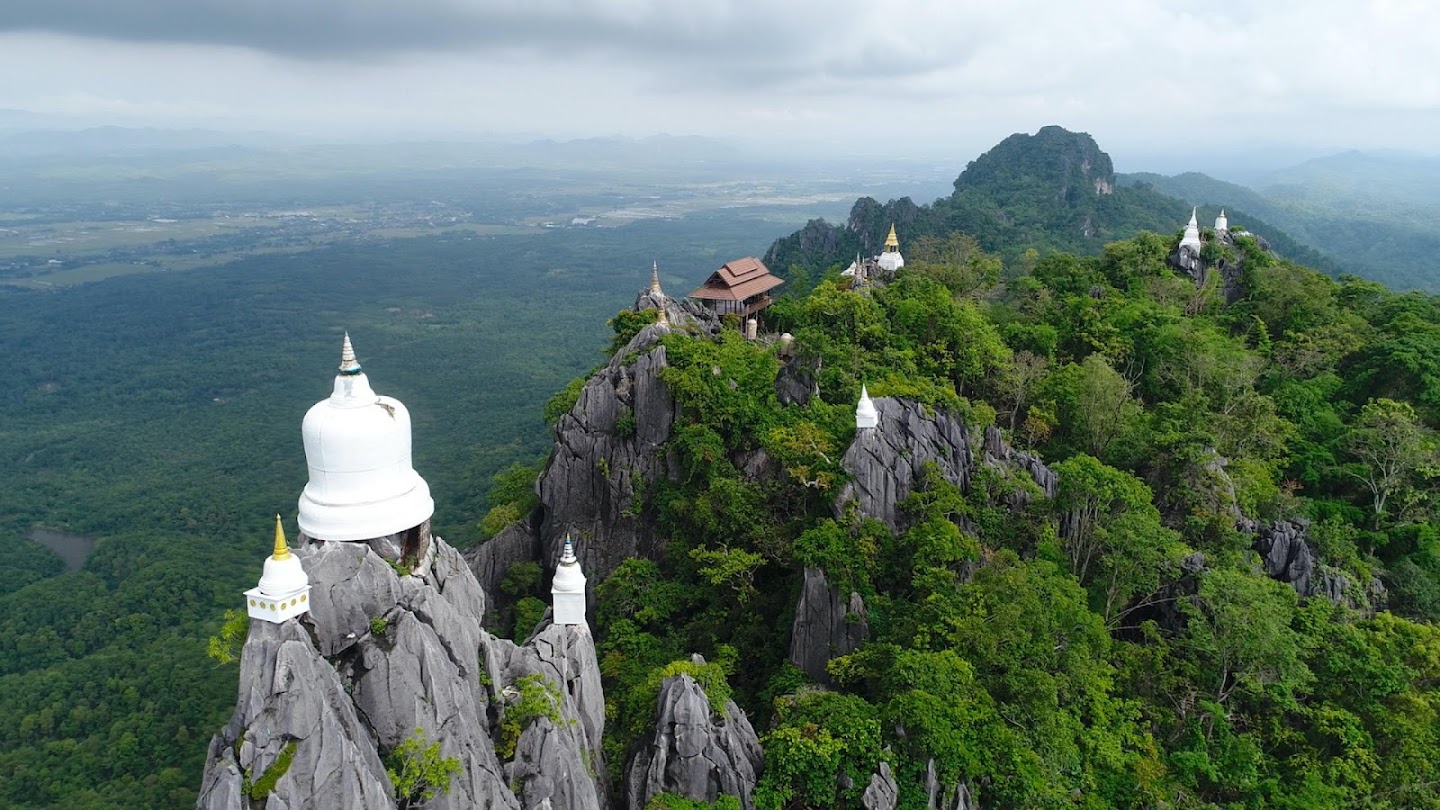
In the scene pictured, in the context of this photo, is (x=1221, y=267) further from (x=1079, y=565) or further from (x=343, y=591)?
(x=343, y=591)

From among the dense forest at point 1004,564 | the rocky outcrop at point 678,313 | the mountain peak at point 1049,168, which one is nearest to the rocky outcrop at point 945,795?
the dense forest at point 1004,564

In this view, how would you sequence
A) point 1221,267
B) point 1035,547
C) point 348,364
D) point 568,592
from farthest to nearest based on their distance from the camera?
point 1221,267 → point 1035,547 → point 568,592 → point 348,364

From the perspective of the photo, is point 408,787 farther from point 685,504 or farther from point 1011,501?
point 1011,501

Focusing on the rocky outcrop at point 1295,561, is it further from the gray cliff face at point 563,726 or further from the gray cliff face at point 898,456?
the gray cliff face at point 563,726

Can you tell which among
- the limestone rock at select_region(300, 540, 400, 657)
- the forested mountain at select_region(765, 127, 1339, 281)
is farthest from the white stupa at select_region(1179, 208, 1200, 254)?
the limestone rock at select_region(300, 540, 400, 657)

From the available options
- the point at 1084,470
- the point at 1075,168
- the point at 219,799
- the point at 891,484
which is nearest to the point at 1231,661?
the point at 1084,470

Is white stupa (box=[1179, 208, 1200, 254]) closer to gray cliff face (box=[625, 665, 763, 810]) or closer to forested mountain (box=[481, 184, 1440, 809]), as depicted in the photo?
forested mountain (box=[481, 184, 1440, 809])

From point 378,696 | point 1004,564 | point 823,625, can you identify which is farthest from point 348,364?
point 1004,564
